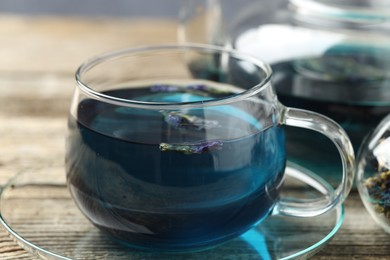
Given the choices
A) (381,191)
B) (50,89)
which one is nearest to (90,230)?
(381,191)

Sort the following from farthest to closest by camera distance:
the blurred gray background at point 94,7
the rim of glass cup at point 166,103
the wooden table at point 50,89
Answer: the blurred gray background at point 94,7
the wooden table at point 50,89
the rim of glass cup at point 166,103

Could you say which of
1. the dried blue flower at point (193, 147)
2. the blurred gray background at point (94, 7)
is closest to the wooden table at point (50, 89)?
the dried blue flower at point (193, 147)

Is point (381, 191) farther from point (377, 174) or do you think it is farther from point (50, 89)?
point (50, 89)

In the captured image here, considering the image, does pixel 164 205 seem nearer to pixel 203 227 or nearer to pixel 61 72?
pixel 203 227

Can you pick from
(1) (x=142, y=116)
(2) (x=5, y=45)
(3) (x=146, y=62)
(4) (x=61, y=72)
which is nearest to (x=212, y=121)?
(1) (x=142, y=116)

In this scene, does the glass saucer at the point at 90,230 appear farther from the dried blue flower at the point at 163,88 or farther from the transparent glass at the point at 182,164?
the dried blue flower at the point at 163,88

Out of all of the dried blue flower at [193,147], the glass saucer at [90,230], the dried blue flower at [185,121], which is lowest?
the glass saucer at [90,230]

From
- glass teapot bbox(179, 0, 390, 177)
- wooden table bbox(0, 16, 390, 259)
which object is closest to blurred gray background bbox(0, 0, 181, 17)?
wooden table bbox(0, 16, 390, 259)
